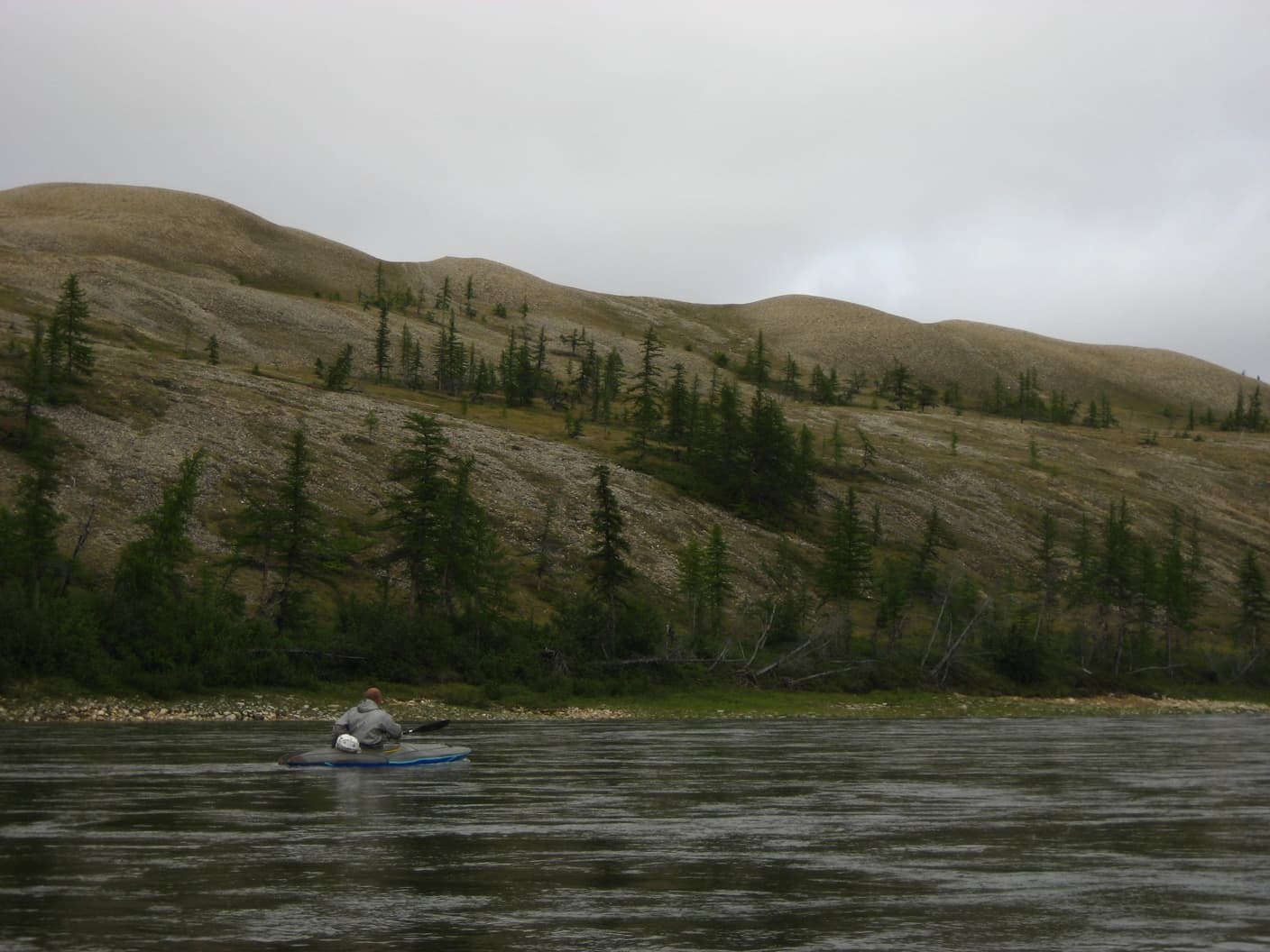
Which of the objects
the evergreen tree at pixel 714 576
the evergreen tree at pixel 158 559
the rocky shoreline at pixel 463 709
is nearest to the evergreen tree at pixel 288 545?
the evergreen tree at pixel 158 559

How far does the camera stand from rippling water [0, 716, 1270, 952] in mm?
14367

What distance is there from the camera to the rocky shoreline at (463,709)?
165ft

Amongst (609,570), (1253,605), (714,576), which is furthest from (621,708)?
(1253,605)

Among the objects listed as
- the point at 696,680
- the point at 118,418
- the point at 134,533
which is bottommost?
the point at 696,680

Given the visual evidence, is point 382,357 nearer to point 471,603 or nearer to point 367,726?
point 471,603

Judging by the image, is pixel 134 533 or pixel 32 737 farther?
pixel 134 533

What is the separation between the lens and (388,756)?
1345 inches

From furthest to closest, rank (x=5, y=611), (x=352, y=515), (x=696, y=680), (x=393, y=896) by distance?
(x=352, y=515), (x=696, y=680), (x=5, y=611), (x=393, y=896)

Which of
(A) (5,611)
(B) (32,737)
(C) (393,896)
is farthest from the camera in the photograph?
(A) (5,611)

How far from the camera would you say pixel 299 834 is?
21906 mm

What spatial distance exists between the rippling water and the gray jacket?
921mm

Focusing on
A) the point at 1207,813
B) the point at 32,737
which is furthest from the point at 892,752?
the point at 32,737

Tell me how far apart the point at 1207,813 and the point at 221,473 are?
79282mm

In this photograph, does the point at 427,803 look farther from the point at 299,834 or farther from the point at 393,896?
the point at 393,896
